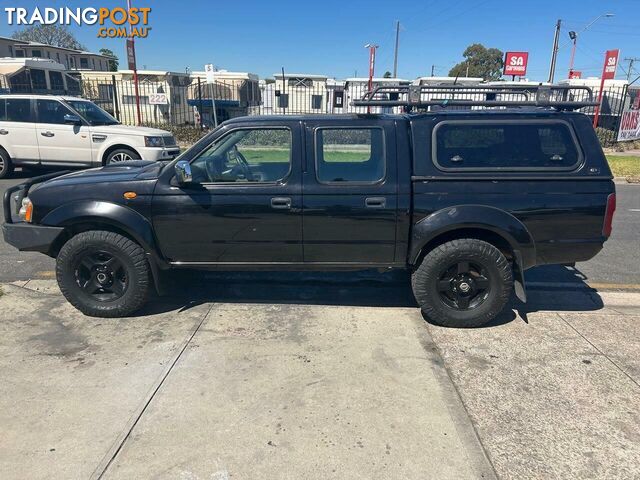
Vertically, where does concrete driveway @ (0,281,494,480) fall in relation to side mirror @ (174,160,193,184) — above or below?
below

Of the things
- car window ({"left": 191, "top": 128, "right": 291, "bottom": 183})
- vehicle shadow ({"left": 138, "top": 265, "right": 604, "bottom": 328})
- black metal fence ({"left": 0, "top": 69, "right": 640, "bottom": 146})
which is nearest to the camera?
car window ({"left": 191, "top": 128, "right": 291, "bottom": 183})

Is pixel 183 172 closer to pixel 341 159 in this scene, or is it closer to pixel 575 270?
pixel 341 159

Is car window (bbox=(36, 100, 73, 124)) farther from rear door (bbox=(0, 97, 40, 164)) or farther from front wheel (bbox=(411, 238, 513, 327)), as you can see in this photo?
front wheel (bbox=(411, 238, 513, 327))

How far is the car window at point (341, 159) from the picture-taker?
3.98 m

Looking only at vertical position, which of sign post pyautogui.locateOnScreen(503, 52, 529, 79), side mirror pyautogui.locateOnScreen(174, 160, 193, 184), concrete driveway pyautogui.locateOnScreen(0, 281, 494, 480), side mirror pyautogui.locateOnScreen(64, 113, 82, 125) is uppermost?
sign post pyautogui.locateOnScreen(503, 52, 529, 79)

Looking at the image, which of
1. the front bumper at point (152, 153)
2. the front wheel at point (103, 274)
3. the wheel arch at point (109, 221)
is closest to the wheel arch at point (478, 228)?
the wheel arch at point (109, 221)

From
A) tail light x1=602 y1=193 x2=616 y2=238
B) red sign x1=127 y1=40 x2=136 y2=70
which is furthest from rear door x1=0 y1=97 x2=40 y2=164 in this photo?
tail light x1=602 y1=193 x2=616 y2=238

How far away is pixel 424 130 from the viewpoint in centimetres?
398

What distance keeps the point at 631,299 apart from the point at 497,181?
86.8 inches

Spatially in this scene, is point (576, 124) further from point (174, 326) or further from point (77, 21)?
point (77, 21)

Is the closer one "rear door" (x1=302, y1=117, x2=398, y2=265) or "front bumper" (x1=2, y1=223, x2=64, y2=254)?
"rear door" (x1=302, y1=117, x2=398, y2=265)

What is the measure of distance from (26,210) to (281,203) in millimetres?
2206

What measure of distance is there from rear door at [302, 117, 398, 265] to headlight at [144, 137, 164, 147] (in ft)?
25.0

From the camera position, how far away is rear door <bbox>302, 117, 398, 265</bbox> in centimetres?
393
